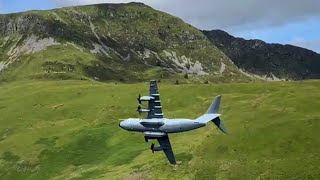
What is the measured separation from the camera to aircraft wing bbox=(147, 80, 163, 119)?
6288cm

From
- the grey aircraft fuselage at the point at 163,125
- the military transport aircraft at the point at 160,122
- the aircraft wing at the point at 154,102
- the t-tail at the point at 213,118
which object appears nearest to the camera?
the t-tail at the point at 213,118

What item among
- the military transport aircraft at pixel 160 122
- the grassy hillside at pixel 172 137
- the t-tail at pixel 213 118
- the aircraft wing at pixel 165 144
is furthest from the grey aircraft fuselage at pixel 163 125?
the grassy hillside at pixel 172 137

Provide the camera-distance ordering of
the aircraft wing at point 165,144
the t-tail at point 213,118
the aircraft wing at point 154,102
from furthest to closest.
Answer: the aircraft wing at point 165,144 → the aircraft wing at point 154,102 → the t-tail at point 213,118

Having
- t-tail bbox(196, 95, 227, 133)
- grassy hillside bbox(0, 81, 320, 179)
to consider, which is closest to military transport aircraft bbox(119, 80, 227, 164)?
t-tail bbox(196, 95, 227, 133)

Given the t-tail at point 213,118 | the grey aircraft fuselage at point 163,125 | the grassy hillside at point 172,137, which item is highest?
the t-tail at point 213,118

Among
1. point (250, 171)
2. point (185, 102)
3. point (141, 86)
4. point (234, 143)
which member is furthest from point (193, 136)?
point (141, 86)

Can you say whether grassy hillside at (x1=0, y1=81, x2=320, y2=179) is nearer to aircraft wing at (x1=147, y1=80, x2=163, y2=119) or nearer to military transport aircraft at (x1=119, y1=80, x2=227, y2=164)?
military transport aircraft at (x1=119, y1=80, x2=227, y2=164)

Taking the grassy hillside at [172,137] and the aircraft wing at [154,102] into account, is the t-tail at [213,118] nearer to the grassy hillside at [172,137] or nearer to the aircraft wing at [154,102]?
the aircraft wing at [154,102]

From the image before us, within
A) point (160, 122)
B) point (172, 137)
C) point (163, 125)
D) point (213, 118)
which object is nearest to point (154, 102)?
point (160, 122)

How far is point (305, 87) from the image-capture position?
139125 mm

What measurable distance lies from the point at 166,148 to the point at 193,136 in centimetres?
4609

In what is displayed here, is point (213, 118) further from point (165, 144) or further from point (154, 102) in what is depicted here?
point (165, 144)

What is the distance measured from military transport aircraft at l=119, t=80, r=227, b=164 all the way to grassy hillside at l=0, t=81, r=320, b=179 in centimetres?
3014

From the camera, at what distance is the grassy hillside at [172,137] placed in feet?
313
